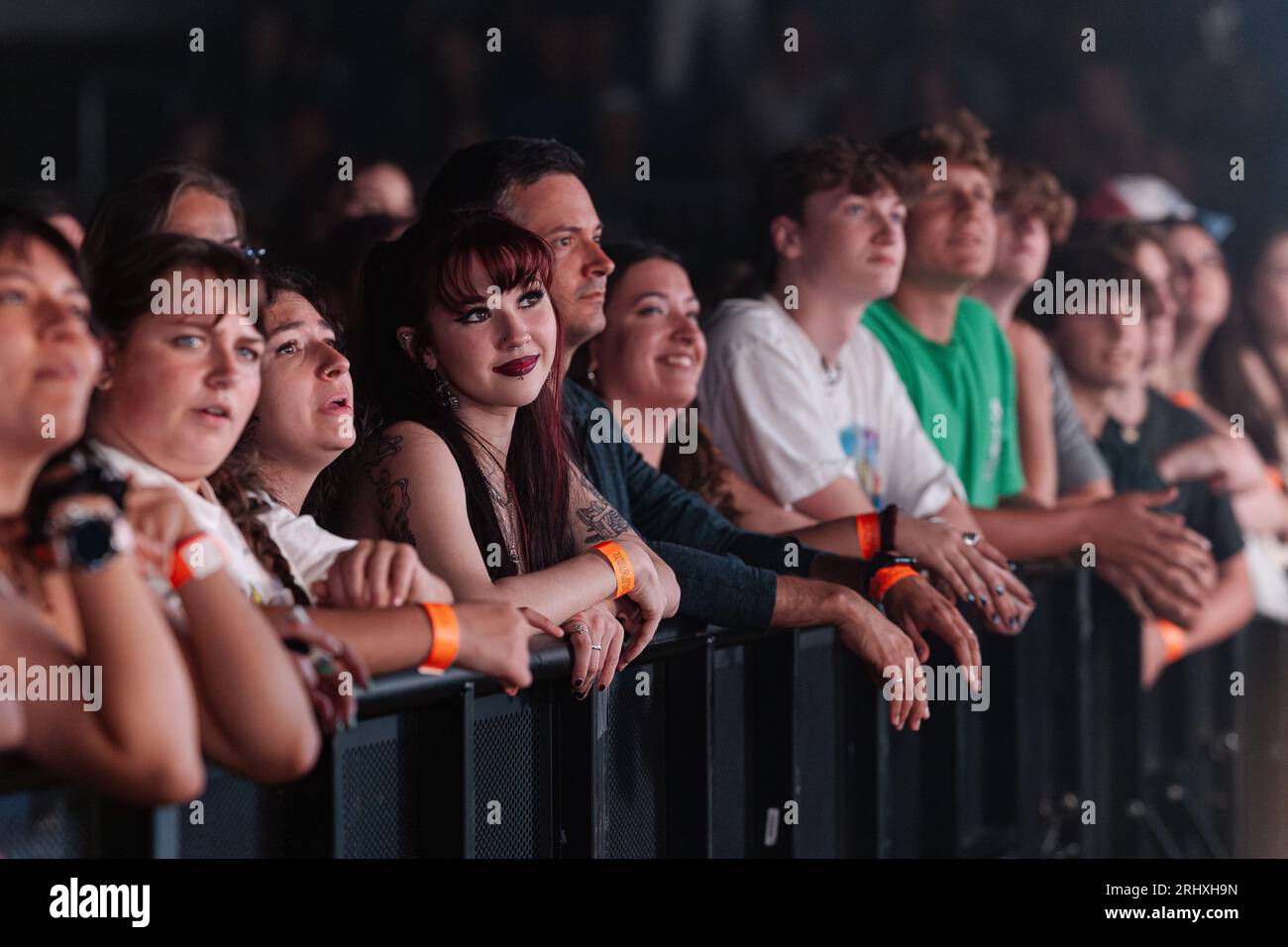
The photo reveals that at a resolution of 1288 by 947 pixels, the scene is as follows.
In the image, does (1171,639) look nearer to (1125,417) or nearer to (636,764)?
(1125,417)

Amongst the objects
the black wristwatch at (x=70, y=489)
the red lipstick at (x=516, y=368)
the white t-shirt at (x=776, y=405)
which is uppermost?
the white t-shirt at (x=776, y=405)

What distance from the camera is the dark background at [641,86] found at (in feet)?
19.0

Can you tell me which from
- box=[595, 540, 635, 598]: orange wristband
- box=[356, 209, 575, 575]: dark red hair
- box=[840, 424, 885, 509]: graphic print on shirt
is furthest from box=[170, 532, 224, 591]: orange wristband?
box=[840, 424, 885, 509]: graphic print on shirt

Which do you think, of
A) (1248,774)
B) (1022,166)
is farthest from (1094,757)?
(1022,166)

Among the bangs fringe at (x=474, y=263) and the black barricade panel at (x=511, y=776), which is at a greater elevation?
the bangs fringe at (x=474, y=263)

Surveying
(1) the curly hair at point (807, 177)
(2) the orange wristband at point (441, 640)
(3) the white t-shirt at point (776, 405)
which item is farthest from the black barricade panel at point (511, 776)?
(1) the curly hair at point (807, 177)

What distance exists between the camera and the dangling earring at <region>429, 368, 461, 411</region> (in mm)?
2393

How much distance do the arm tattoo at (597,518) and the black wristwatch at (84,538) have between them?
1.09 metres

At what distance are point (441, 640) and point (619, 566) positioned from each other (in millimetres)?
525

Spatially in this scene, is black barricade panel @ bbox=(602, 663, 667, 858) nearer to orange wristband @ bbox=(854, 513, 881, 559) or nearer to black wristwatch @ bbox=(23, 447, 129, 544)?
orange wristband @ bbox=(854, 513, 881, 559)

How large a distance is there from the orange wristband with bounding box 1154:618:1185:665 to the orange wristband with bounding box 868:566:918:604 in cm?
157

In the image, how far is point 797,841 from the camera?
2.82m

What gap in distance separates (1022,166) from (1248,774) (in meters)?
1.81

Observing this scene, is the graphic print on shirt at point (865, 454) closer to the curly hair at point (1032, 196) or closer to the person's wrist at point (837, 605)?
the person's wrist at point (837, 605)
